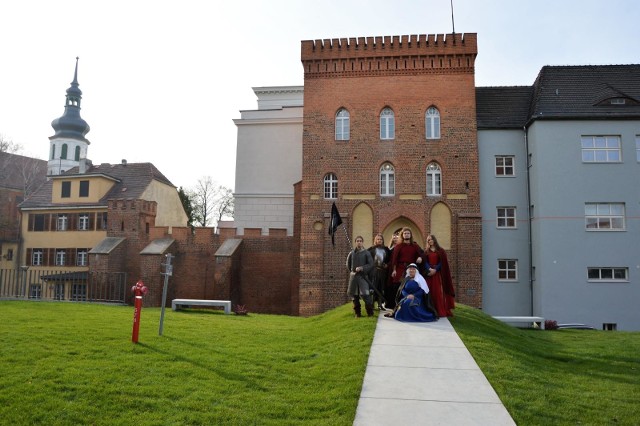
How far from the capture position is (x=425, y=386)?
25.6 feet

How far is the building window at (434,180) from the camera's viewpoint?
25.9 m

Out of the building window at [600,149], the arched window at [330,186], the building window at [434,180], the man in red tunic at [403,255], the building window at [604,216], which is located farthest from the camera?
the arched window at [330,186]

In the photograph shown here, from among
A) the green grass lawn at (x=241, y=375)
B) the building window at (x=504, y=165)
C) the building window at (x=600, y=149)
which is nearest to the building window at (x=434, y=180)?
the building window at (x=504, y=165)

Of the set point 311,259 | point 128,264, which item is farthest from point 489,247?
point 128,264

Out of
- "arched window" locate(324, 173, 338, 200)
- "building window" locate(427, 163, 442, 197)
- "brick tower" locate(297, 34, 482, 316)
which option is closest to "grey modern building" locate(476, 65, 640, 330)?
"brick tower" locate(297, 34, 482, 316)

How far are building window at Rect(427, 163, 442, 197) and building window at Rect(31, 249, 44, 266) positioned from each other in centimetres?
2912

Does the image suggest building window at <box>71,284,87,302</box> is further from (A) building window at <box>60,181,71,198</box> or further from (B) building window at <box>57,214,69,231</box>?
(A) building window at <box>60,181,71,198</box>

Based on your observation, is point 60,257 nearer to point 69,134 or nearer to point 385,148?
point 385,148

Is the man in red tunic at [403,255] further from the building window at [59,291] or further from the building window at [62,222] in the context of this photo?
the building window at [62,222]

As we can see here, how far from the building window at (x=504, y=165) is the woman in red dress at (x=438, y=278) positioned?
13.4m

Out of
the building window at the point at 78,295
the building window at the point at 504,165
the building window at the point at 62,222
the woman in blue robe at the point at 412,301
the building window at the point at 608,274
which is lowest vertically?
the building window at the point at 78,295

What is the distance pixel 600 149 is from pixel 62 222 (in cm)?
3486

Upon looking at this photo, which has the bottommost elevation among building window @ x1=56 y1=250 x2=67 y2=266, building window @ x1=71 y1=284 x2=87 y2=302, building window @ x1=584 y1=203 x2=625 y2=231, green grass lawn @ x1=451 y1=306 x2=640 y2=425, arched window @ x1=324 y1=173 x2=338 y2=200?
green grass lawn @ x1=451 y1=306 x2=640 y2=425

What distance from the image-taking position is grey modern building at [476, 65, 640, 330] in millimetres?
23375
